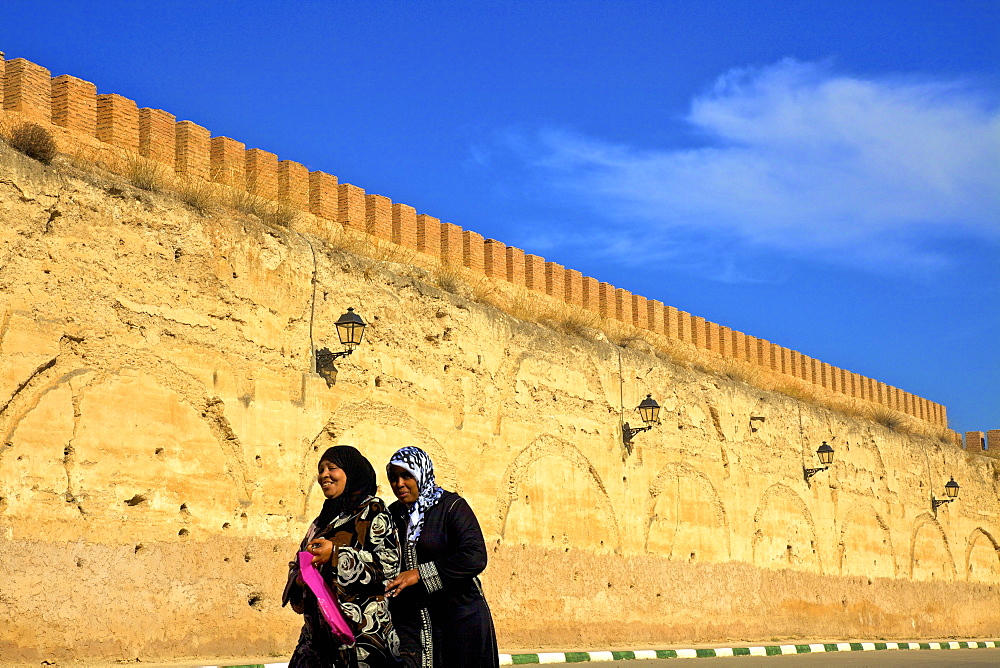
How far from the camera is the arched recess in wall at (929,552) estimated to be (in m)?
19.1

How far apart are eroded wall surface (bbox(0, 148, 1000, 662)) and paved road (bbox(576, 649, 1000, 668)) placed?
122 centimetres

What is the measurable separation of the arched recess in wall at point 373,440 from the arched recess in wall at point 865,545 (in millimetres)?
8555

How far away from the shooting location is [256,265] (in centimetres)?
934

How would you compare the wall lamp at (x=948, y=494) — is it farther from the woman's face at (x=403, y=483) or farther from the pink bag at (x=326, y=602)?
the pink bag at (x=326, y=602)

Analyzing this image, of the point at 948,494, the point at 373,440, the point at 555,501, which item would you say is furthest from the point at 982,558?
the point at 373,440

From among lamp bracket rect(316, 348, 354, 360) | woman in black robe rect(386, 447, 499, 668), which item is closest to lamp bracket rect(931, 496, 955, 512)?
lamp bracket rect(316, 348, 354, 360)

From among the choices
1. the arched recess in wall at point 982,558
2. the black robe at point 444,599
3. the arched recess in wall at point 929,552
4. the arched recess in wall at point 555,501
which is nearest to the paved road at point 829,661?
the arched recess in wall at point 555,501

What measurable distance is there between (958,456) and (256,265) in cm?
1622

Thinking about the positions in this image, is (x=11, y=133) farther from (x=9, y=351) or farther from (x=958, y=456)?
(x=958, y=456)

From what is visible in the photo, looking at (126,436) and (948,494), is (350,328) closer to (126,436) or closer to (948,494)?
(126,436)

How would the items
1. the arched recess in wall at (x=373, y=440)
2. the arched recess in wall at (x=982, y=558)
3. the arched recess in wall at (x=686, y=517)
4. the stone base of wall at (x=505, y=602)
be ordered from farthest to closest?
the arched recess in wall at (x=982, y=558), the arched recess in wall at (x=686, y=517), the arched recess in wall at (x=373, y=440), the stone base of wall at (x=505, y=602)

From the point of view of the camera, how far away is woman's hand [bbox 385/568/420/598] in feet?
15.1

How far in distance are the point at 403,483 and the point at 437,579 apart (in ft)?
1.32

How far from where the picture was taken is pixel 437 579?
4730 millimetres
